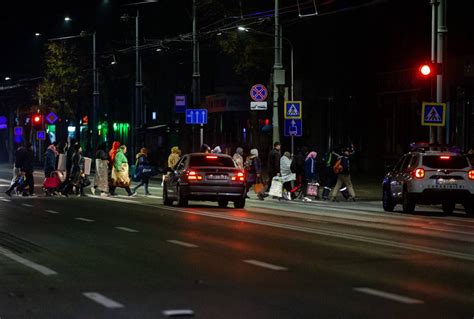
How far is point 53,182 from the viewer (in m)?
37.0

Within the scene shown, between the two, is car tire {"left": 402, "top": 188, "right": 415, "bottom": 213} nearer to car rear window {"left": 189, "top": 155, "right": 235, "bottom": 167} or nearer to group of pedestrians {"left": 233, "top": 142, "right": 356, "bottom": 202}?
car rear window {"left": 189, "top": 155, "right": 235, "bottom": 167}

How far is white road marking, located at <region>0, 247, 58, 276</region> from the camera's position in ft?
45.0

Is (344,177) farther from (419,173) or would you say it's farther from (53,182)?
(53,182)

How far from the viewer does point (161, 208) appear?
29.3 meters

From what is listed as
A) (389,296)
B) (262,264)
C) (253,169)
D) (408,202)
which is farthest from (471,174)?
(389,296)

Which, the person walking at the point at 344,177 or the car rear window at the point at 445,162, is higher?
the car rear window at the point at 445,162

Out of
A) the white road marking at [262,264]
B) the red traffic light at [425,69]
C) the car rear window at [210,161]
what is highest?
the red traffic light at [425,69]

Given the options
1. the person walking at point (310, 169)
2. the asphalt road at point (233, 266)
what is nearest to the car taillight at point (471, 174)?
the asphalt road at point (233, 266)

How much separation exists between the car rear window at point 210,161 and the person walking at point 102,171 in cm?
692

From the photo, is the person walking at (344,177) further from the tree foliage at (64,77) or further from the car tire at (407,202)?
the tree foliage at (64,77)

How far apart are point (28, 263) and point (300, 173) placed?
21.0m

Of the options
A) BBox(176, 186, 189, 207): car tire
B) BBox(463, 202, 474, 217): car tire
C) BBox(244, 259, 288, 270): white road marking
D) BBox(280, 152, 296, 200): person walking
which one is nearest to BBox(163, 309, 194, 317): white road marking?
BBox(244, 259, 288, 270): white road marking

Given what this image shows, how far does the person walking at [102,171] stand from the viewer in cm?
3672

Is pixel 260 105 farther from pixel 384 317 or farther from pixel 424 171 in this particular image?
pixel 384 317
